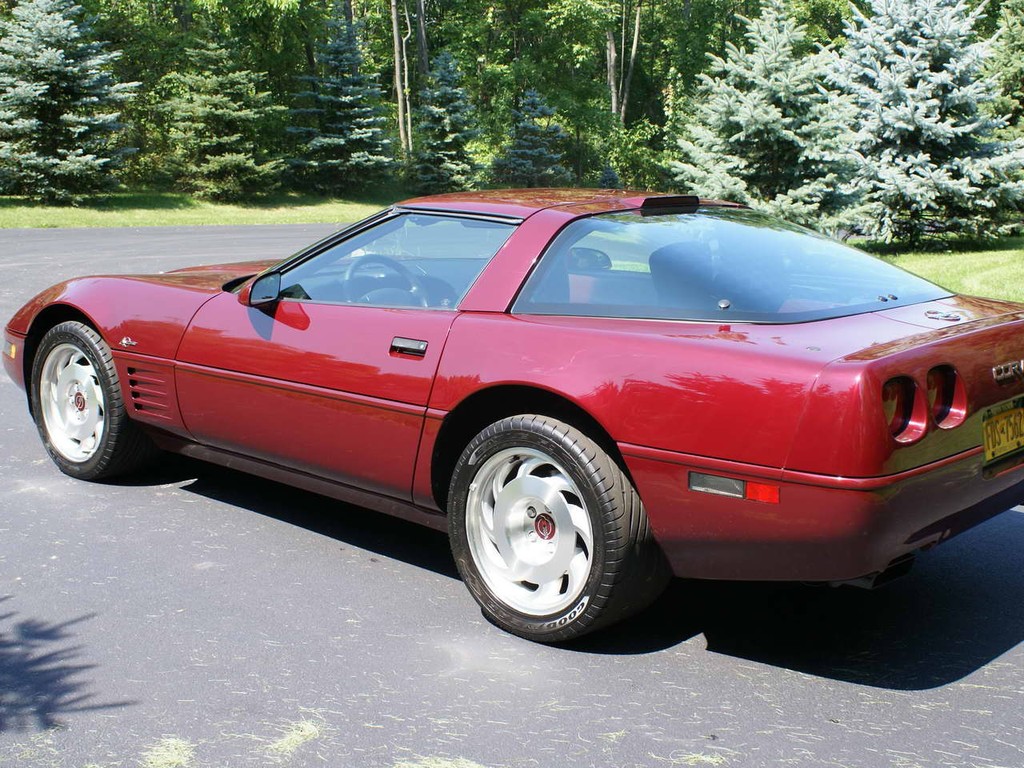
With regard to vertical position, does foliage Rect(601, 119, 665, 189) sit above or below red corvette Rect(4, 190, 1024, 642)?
above

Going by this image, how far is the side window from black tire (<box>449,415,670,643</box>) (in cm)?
70

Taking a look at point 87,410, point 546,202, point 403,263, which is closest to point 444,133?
point 87,410

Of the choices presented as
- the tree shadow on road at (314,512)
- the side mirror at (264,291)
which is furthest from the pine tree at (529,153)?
the side mirror at (264,291)

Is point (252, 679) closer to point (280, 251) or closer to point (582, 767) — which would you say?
point (582, 767)

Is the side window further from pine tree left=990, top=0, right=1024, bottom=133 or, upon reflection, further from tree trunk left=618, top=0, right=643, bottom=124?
tree trunk left=618, top=0, right=643, bottom=124

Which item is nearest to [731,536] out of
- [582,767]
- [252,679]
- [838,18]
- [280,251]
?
[582,767]

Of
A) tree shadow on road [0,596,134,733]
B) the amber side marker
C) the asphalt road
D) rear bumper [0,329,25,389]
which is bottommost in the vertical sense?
the asphalt road

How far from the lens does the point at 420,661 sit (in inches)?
132

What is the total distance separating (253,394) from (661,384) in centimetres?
184

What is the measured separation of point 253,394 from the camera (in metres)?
4.30

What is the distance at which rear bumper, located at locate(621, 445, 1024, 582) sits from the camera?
9.50 ft

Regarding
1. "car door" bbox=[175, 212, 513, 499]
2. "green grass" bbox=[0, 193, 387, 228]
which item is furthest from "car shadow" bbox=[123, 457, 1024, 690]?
"green grass" bbox=[0, 193, 387, 228]

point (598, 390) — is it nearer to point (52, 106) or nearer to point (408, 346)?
point (408, 346)

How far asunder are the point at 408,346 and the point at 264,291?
2.76 feet
